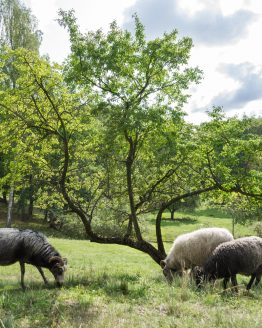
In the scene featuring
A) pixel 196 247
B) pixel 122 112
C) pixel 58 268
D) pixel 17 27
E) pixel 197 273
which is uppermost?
pixel 17 27

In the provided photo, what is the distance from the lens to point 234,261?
1197 centimetres

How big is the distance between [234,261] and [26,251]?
704 centimetres

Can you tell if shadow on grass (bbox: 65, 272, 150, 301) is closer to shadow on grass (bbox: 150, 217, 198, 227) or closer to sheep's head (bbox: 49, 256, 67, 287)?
sheep's head (bbox: 49, 256, 67, 287)

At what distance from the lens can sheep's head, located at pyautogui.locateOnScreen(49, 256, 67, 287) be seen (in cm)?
1206

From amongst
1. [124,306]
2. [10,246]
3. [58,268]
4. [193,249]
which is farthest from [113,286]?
[193,249]

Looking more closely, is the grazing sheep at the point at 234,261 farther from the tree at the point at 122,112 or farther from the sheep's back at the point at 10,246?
the sheep's back at the point at 10,246

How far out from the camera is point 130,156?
15367 millimetres

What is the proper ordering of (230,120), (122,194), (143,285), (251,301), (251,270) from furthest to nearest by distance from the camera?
1. (122,194)
2. (230,120)
3. (251,270)
4. (143,285)
5. (251,301)

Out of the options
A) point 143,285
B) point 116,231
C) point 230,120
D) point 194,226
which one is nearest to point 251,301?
point 143,285

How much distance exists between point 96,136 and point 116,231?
26.3 m

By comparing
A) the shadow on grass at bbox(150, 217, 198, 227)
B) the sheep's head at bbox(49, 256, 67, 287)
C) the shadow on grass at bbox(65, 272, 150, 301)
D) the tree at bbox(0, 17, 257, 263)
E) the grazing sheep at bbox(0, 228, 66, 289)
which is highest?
the tree at bbox(0, 17, 257, 263)

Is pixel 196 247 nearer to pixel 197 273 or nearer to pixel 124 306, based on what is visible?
pixel 197 273

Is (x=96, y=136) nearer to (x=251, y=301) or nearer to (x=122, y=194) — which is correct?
(x=122, y=194)

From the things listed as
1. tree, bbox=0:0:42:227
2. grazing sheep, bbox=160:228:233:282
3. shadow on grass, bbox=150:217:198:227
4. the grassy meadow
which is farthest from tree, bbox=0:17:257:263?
shadow on grass, bbox=150:217:198:227
